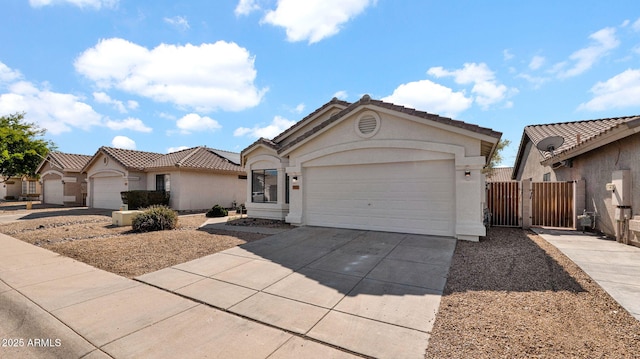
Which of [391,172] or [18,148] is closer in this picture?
[391,172]

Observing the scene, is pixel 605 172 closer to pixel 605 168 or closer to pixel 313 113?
pixel 605 168

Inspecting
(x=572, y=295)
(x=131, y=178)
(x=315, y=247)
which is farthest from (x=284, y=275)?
(x=131, y=178)

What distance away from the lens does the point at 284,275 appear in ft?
19.4

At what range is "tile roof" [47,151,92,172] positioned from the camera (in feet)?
81.7

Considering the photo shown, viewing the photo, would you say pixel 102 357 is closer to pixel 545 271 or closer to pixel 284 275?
pixel 284 275

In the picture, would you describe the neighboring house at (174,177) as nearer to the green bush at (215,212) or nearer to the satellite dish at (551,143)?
the green bush at (215,212)

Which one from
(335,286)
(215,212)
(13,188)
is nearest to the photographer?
(335,286)

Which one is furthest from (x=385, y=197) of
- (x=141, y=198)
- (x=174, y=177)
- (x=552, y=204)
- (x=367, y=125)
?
(x=141, y=198)

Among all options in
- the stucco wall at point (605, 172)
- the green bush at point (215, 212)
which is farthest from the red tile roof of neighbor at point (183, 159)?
the stucco wall at point (605, 172)

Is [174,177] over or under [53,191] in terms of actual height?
over

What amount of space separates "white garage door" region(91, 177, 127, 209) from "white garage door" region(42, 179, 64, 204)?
19.8 ft

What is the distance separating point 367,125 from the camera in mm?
10195

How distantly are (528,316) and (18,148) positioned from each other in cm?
4337

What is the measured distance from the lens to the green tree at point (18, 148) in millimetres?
28056
